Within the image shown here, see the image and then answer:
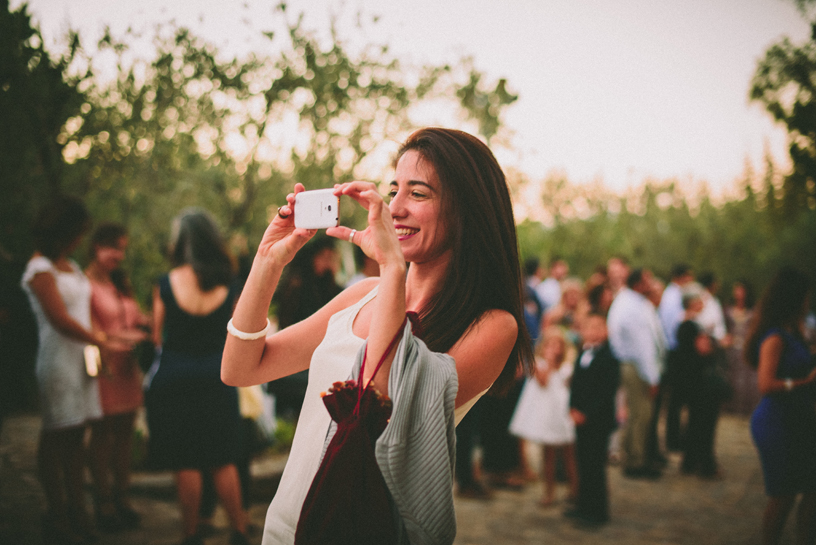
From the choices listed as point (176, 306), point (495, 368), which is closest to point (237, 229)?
point (176, 306)

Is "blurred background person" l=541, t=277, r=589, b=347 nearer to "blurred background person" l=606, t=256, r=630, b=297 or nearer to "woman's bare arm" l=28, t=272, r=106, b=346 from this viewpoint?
"blurred background person" l=606, t=256, r=630, b=297

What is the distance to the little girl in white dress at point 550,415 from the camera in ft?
18.5

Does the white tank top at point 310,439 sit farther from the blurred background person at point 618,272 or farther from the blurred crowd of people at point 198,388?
the blurred background person at point 618,272

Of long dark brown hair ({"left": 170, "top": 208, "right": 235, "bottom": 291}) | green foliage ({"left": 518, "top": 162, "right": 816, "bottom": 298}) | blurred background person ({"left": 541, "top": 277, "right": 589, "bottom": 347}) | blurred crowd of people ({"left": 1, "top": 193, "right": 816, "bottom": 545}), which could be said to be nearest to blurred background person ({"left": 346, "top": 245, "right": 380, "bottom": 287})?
blurred crowd of people ({"left": 1, "top": 193, "right": 816, "bottom": 545})

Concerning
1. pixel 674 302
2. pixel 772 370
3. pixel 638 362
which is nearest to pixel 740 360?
pixel 674 302

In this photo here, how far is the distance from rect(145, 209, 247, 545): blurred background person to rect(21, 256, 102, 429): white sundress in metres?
0.48

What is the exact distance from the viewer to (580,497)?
17.5ft

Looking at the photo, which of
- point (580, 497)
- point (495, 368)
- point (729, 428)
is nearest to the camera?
point (495, 368)

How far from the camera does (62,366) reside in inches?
149

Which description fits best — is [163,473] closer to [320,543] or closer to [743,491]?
[320,543]

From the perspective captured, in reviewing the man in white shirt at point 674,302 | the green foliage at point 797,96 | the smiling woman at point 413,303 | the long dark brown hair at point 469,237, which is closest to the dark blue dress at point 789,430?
the green foliage at point 797,96

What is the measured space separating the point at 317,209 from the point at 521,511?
503 centimetres

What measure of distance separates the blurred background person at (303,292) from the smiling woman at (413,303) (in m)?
2.91

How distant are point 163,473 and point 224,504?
2085 millimetres
